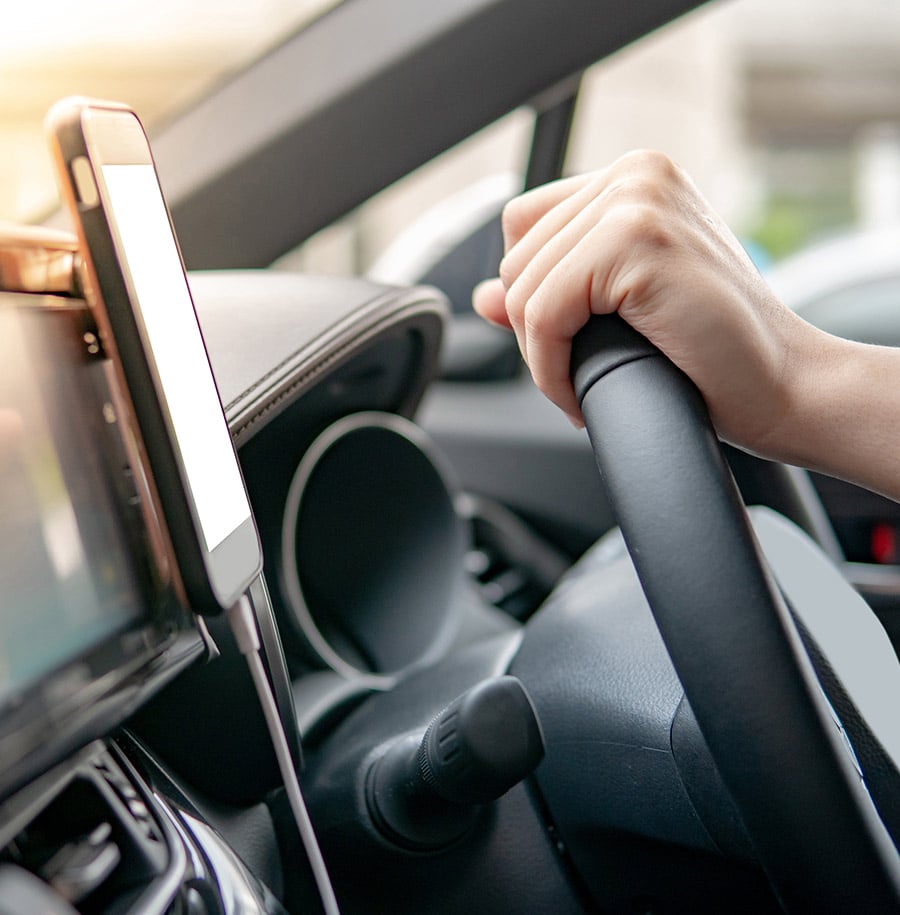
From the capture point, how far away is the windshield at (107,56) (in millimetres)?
928

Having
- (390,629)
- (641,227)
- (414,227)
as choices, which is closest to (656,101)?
(414,227)

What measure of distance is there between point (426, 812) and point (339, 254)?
2.86 ft

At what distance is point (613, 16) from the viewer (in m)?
0.93

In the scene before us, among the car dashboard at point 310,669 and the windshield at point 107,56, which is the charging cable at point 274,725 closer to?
the car dashboard at point 310,669

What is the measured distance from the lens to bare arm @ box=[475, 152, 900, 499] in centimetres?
54

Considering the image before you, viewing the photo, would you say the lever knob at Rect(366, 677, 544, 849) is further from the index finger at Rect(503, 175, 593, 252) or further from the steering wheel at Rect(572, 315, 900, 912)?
the index finger at Rect(503, 175, 593, 252)

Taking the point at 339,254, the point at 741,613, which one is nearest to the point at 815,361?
the point at 741,613

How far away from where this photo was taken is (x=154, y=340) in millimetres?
496

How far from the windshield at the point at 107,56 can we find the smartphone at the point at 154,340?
33 mm

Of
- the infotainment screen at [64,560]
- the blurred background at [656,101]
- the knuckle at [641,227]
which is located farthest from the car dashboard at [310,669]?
the knuckle at [641,227]

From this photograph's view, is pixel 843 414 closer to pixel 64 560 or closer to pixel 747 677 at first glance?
pixel 747 677

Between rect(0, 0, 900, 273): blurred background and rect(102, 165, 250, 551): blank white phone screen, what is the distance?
57 millimetres

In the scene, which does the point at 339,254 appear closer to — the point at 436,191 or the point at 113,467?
the point at 113,467

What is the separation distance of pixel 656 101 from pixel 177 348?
10315mm
